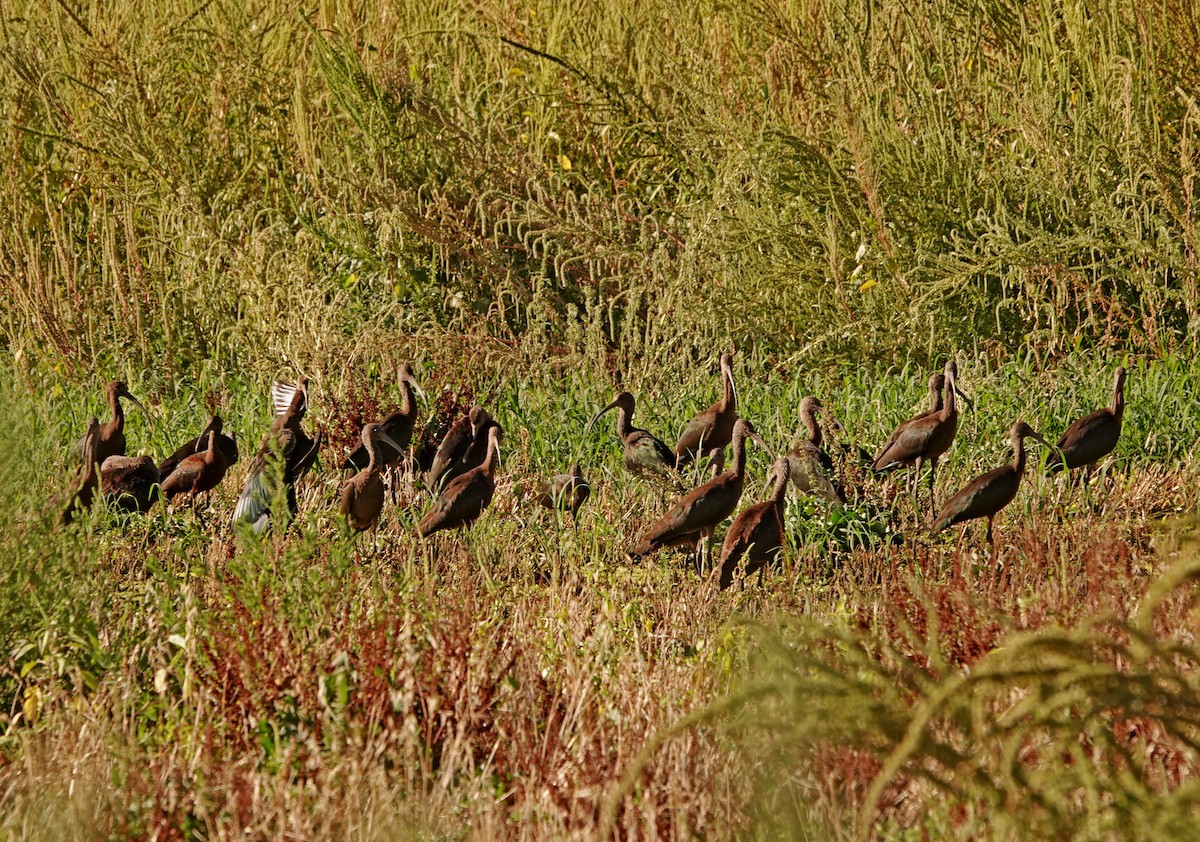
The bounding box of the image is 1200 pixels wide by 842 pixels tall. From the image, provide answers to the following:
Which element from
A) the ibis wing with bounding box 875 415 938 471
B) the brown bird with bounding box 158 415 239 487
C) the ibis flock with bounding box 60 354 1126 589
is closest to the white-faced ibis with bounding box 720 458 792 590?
the ibis flock with bounding box 60 354 1126 589

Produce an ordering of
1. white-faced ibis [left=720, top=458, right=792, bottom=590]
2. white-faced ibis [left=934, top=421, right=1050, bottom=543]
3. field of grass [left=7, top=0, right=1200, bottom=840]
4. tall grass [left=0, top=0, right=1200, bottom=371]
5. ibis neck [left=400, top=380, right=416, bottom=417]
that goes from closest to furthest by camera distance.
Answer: field of grass [left=7, top=0, right=1200, bottom=840] < white-faced ibis [left=720, top=458, right=792, bottom=590] < white-faced ibis [left=934, top=421, right=1050, bottom=543] < ibis neck [left=400, top=380, right=416, bottom=417] < tall grass [left=0, top=0, right=1200, bottom=371]

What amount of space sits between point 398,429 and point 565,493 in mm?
1219

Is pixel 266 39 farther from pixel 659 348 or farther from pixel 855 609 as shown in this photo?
pixel 855 609

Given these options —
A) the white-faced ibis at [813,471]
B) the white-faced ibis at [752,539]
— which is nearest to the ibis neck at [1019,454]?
the white-faced ibis at [813,471]

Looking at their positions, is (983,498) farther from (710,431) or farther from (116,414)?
(116,414)

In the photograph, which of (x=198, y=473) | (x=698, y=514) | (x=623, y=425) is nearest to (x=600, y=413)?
(x=623, y=425)

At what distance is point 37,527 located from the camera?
425 cm

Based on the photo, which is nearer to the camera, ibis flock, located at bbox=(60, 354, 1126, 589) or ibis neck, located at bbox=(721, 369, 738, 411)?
ibis flock, located at bbox=(60, 354, 1126, 589)

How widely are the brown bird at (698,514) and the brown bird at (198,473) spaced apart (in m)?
1.81

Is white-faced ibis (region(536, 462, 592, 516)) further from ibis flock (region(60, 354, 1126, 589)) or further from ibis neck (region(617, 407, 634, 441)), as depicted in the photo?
ibis neck (region(617, 407, 634, 441))

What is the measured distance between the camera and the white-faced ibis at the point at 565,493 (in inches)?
243

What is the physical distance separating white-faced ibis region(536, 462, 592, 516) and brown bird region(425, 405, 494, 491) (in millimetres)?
473

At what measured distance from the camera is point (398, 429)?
718 cm

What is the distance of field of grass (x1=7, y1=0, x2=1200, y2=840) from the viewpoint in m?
3.44
